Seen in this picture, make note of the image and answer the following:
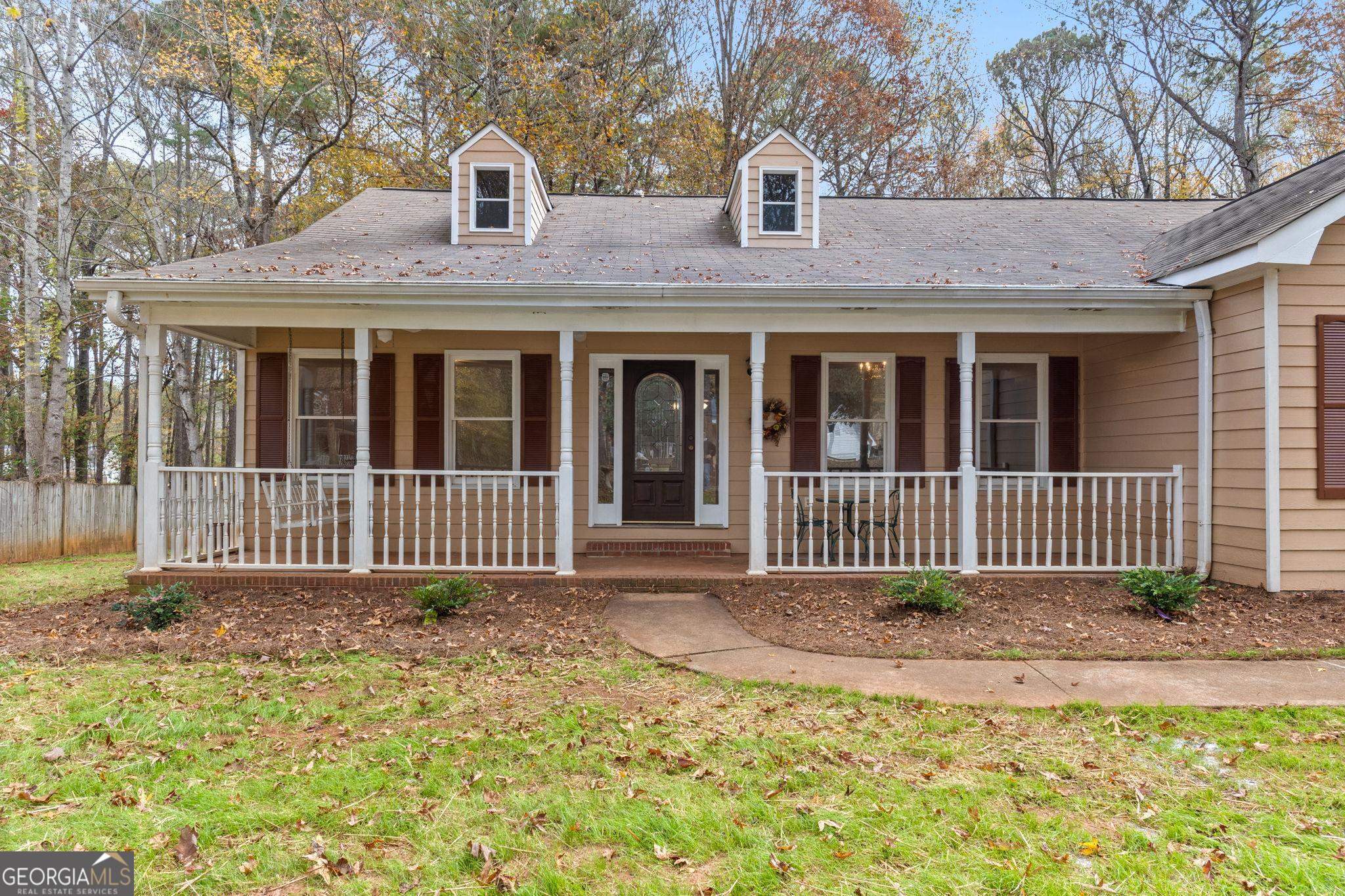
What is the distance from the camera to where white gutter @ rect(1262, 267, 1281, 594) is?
229 inches

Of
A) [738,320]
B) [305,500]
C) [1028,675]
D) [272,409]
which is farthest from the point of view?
[272,409]

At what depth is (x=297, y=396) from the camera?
7.99m

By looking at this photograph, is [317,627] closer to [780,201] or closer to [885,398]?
[885,398]

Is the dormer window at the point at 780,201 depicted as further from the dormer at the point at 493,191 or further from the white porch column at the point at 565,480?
the white porch column at the point at 565,480

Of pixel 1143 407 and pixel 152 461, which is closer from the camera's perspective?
pixel 152 461

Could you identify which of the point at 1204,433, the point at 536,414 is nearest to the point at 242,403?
the point at 536,414

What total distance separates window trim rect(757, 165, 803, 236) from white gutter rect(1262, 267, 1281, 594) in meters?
4.51

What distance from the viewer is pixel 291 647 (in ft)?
15.9

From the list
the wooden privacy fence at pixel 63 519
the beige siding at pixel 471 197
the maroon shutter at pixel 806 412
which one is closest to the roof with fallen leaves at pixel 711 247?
the beige siding at pixel 471 197

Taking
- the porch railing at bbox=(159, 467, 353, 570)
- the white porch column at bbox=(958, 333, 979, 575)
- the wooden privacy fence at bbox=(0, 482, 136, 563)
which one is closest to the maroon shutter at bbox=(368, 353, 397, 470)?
the porch railing at bbox=(159, 467, 353, 570)

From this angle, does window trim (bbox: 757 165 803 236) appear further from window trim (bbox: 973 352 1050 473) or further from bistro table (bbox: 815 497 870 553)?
bistro table (bbox: 815 497 870 553)

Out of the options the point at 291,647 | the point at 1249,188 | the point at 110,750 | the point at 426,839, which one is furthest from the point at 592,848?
the point at 1249,188

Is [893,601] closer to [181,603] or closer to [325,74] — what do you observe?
[181,603]

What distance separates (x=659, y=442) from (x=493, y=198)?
11.5 feet
